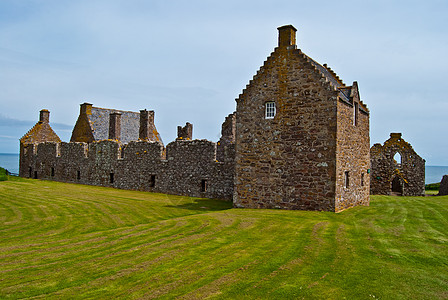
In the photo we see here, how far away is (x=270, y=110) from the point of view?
16.0 metres

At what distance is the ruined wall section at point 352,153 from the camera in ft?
47.8

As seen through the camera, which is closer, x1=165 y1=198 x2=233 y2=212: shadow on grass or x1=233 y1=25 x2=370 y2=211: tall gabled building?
x1=233 y1=25 x2=370 y2=211: tall gabled building

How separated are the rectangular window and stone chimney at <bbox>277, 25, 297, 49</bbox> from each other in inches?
108

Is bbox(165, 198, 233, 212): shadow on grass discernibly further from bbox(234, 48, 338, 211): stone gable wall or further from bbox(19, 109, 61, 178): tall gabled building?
bbox(19, 109, 61, 178): tall gabled building

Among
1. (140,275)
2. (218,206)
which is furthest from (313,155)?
(140,275)

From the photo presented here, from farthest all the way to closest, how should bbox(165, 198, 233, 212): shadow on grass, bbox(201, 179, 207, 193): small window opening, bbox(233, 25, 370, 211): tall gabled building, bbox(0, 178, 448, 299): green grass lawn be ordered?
bbox(201, 179, 207, 193): small window opening → bbox(165, 198, 233, 212): shadow on grass → bbox(233, 25, 370, 211): tall gabled building → bbox(0, 178, 448, 299): green grass lawn

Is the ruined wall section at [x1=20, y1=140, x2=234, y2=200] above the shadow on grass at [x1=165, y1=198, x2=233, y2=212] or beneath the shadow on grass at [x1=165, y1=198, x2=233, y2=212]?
above

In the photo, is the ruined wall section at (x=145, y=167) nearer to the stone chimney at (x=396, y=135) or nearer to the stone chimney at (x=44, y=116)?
the stone chimney at (x=44, y=116)

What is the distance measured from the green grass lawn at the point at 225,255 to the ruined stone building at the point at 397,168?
1294 centimetres

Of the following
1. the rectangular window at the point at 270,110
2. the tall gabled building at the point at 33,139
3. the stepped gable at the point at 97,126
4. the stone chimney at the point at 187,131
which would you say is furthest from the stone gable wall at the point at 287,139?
the tall gabled building at the point at 33,139

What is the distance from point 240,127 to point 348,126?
5152 mm

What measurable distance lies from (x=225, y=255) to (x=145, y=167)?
16945 mm

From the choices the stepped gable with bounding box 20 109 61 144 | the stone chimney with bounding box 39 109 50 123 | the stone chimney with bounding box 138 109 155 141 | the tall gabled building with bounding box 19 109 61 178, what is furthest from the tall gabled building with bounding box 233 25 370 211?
the stone chimney with bounding box 39 109 50 123

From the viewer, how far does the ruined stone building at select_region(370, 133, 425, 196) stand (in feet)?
86.3
